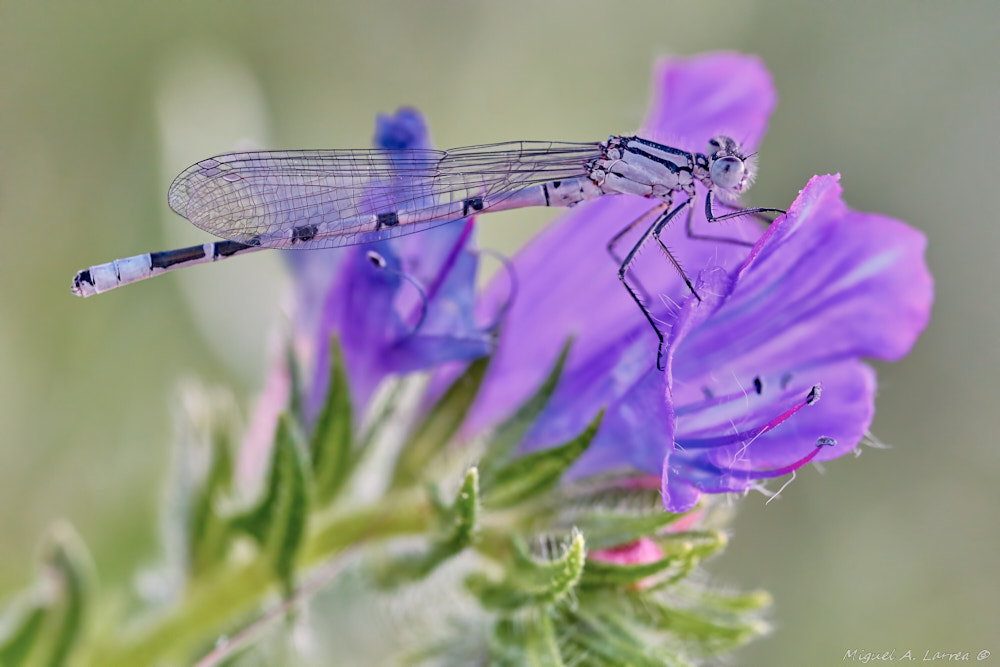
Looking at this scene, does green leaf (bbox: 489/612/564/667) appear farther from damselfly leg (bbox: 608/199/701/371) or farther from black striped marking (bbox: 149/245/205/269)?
black striped marking (bbox: 149/245/205/269)

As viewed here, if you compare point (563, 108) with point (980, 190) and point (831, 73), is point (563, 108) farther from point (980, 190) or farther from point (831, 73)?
point (980, 190)

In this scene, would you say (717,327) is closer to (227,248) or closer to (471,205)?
(471,205)

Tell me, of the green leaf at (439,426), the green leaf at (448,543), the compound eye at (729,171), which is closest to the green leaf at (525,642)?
the green leaf at (448,543)

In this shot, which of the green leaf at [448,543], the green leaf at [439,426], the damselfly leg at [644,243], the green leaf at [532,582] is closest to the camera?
the green leaf at [532,582]

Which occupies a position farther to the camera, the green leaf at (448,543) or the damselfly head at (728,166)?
the damselfly head at (728,166)

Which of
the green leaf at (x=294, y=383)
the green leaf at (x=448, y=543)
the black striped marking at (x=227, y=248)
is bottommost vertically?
→ the green leaf at (x=448, y=543)

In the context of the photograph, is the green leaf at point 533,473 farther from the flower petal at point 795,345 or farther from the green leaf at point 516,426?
the flower petal at point 795,345

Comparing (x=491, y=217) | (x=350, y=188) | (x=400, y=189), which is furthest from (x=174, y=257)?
(x=491, y=217)
